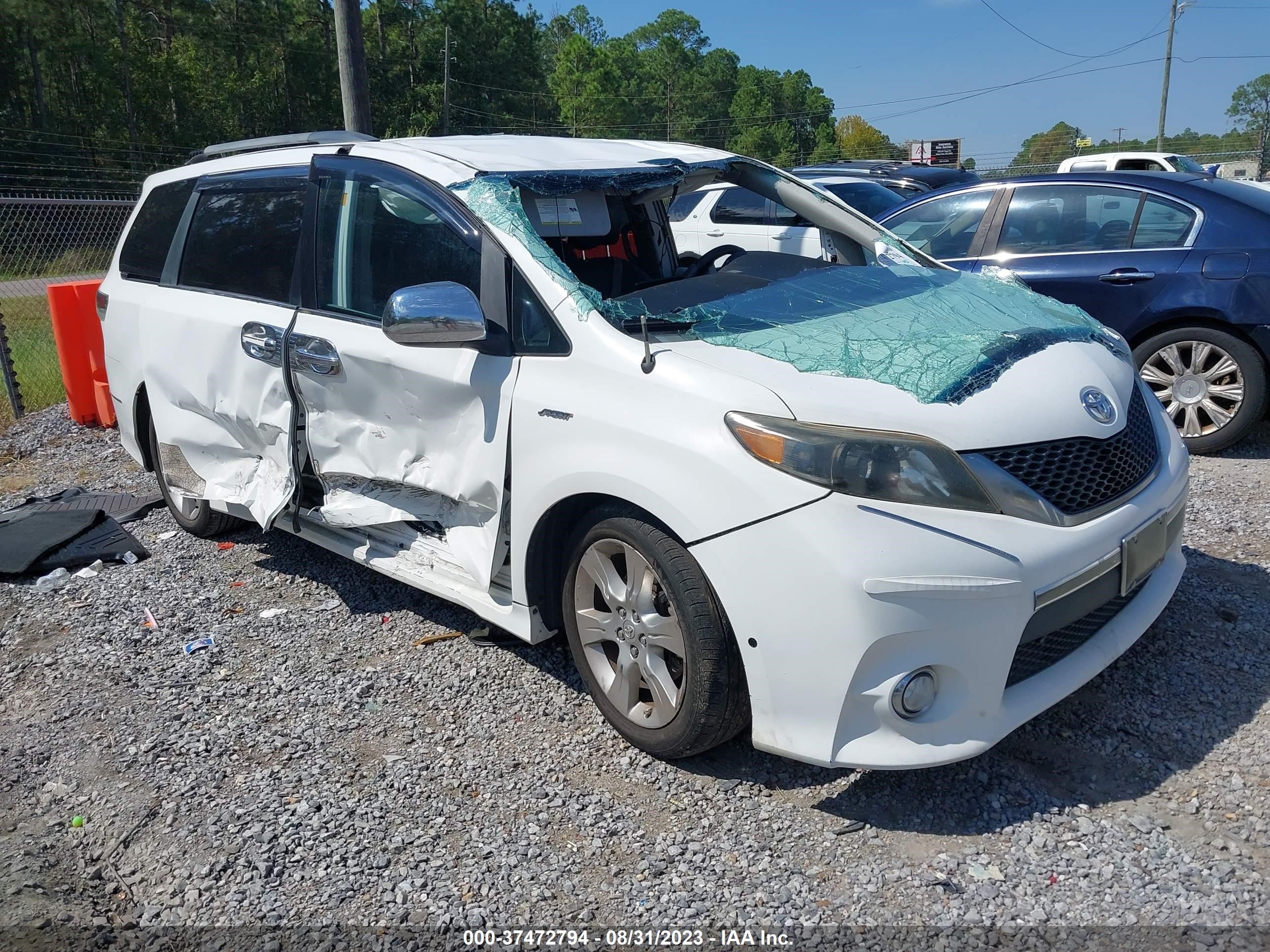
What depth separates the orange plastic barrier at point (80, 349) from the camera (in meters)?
7.78

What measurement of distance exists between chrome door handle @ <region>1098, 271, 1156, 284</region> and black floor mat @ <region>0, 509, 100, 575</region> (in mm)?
6088

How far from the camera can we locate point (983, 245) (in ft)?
21.8

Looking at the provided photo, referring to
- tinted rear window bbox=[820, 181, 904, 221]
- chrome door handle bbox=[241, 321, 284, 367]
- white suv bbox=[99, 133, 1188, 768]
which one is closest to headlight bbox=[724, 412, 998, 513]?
white suv bbox=[99, 133, 1188, 768]

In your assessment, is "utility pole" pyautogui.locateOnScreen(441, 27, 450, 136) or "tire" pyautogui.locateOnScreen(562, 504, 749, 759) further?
"utility pole" pyautogui.locateOnScreen(441, 27, 450, 136)

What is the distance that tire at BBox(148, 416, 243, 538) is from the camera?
5188mm

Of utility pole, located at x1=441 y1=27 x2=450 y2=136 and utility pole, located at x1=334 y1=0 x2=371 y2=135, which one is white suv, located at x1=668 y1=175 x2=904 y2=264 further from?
utility pole, located at x1=441 y1=27 x2=450 y2=136

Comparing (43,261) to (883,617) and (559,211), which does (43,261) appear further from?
(883,617)

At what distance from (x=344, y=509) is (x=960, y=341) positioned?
247cm

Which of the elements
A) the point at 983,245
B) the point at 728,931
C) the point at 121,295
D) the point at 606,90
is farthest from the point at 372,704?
the point at 606,90

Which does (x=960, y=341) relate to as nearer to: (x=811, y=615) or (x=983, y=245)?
(x=811, y=615)

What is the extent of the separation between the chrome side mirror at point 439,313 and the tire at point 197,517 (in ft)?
7.91

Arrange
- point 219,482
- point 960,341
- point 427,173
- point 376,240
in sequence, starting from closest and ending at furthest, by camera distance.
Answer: point 960,341 < point 427,173 < point 376,240 < point 219,482

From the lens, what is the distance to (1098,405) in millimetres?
2959

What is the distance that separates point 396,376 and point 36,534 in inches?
120
